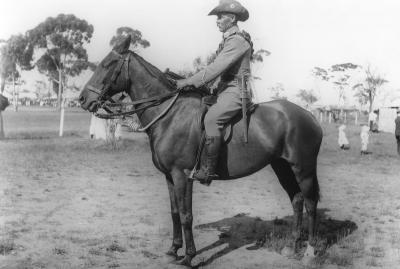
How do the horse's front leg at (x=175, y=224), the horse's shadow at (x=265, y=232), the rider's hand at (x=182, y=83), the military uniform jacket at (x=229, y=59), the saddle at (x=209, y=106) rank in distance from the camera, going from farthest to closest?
1. the horse's shadow at (x=265, y=232)
2. the horse's front leg at (x=175, y=224)
3. the saddle at (x=209, y=106)
4. the rider's hand at (x=182, y=83)
5. the military uniform jacket at (x=229, y=59)

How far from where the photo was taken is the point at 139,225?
25.3 feet

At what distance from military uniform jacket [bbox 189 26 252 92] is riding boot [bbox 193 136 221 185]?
2.33 feet

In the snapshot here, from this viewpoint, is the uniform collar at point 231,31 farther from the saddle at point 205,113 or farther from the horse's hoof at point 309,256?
the horse's hoof at point 309,256

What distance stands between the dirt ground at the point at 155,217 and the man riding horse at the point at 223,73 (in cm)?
152

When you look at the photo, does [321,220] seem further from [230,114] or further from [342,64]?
[342,64]

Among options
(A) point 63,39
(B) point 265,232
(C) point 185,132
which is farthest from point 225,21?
(A) point 63,39

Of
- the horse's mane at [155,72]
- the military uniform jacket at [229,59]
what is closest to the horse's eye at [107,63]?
the horse's mane at [155,72]

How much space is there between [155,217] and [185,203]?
8.48 ft

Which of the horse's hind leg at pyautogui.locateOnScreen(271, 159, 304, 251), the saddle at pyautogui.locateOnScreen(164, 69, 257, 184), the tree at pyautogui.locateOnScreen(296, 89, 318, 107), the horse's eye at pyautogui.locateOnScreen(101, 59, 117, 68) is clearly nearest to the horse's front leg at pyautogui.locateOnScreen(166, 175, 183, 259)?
the saddle at pyautogui.locateOnScreen(164, 69, 257, 184)

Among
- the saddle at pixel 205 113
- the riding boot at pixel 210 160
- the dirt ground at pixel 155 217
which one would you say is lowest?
the dirt ground at pixel 155 217

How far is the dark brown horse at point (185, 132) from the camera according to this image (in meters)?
5.84

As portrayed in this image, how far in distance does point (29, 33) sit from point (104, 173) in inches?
2017

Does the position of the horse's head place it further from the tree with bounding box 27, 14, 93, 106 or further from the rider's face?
the tree with bounding box 27, 14, 93, 106

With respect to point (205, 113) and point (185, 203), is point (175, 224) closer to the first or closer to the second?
point (185, 203)
